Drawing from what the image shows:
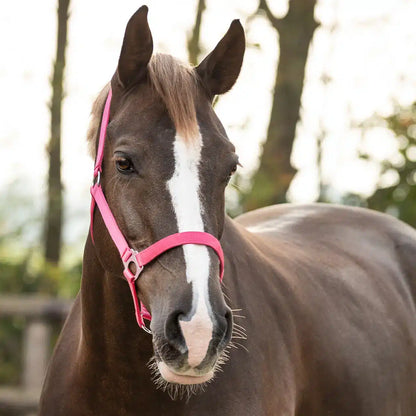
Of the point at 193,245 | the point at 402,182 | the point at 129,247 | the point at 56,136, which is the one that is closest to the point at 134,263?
the point at 129,247

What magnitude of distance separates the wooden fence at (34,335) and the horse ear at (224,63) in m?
3.75

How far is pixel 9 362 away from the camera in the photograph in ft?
25.5

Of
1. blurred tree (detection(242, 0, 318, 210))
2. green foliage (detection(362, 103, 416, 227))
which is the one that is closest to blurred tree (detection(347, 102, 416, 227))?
green foliage (detection(362, 103, 416, 227))

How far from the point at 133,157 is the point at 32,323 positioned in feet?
13.6

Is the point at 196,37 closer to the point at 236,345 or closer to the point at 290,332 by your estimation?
the point at 290,332

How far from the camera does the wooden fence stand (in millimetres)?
6613

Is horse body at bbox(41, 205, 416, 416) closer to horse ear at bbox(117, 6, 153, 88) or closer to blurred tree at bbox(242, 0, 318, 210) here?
horse ear at bbox(117, 6, 153, 88)

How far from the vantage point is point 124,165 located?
2910 millimetres

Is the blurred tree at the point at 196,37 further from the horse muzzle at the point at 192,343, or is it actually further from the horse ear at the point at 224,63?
the horse muzzle at the point at 192,343

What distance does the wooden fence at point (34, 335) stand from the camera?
6.61 m

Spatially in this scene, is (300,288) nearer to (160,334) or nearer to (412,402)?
(412,402)

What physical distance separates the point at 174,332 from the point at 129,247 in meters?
0.44

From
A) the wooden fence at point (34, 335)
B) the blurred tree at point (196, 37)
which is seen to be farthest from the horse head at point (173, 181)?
the blurred tree at point (196, 37)

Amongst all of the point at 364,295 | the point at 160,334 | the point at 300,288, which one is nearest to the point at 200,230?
the point at 160,334
